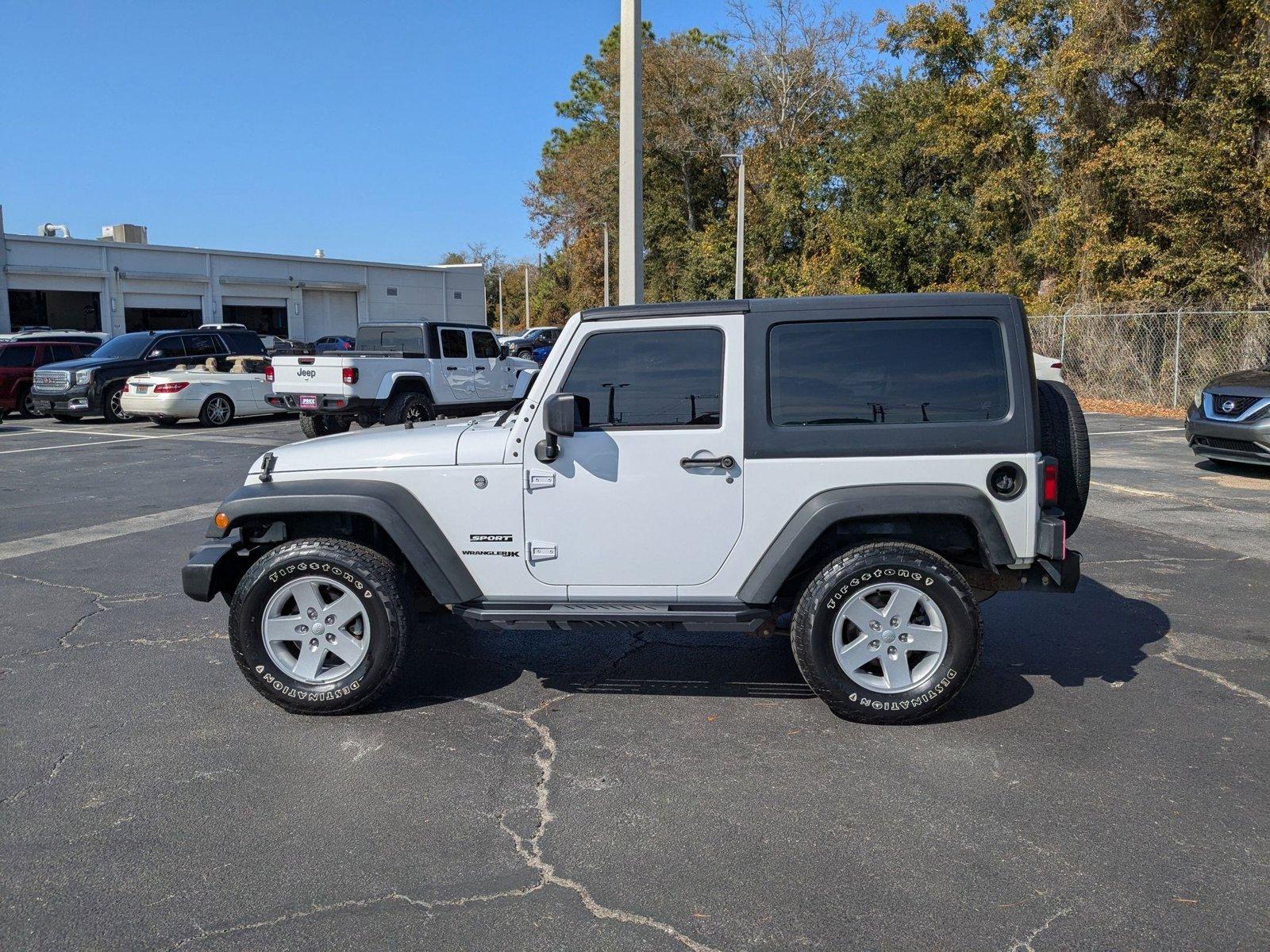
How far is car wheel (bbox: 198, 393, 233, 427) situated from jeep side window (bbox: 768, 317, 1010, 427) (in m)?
17.1

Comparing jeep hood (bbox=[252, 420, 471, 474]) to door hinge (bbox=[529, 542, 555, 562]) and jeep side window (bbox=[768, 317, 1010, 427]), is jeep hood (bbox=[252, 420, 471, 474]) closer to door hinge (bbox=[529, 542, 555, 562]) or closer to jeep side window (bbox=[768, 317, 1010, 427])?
door hinge (bbox=[529, 542, 555, 562])

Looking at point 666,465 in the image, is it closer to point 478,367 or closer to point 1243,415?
point 1243,415

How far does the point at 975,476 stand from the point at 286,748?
128 inches

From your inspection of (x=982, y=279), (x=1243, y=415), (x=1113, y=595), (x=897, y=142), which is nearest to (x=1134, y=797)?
(x=1113, y=595)

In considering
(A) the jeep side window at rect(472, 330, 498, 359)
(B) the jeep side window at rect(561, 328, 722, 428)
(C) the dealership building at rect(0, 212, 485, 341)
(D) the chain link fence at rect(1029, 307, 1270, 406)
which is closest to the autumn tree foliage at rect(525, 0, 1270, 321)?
(D) the chain link fence at rect(1029, 307, 1270, 406)

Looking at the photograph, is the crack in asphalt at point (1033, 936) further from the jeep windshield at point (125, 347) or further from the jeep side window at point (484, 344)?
the jeep windshield at point (125, 347)

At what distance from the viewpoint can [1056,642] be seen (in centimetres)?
576

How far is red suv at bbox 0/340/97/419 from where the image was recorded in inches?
823

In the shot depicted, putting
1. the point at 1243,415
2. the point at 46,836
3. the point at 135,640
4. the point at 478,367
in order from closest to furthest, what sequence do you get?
1. the point at 46,836
2. the point at 135,640
3. the point at 1243,415
4. the point at 478,367

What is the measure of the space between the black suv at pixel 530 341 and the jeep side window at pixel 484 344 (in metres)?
11.4

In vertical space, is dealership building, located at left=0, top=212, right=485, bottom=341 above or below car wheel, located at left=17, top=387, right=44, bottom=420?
above

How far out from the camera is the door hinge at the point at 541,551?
15.4ft

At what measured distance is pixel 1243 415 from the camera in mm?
11367

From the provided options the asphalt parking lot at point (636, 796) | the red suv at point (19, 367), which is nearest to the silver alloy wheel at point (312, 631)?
the asphalt parking lot at point (636, 796)
